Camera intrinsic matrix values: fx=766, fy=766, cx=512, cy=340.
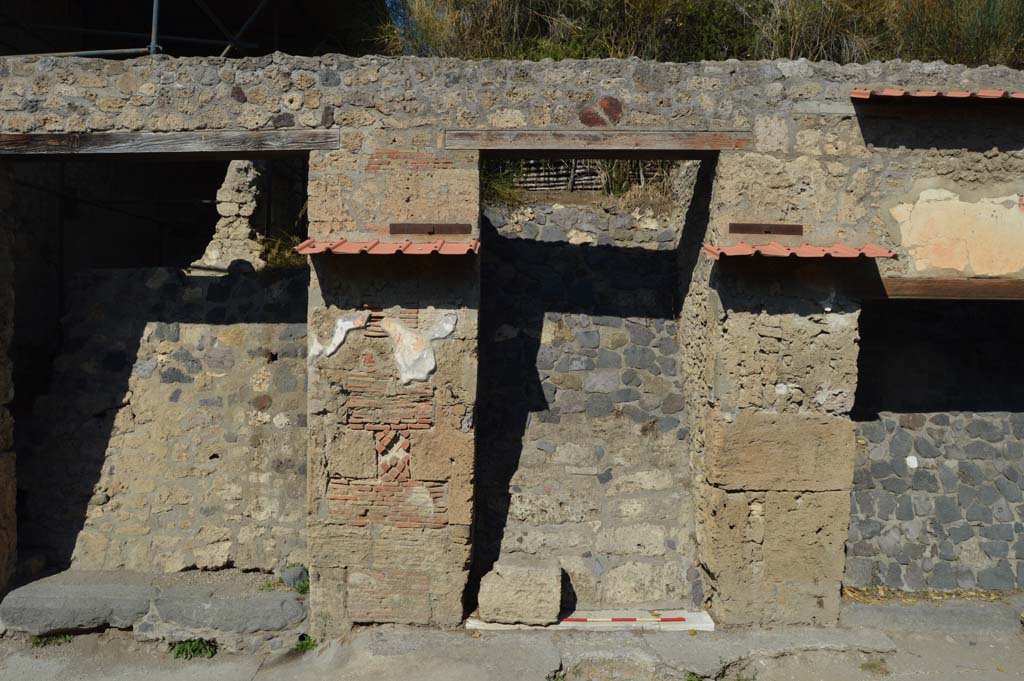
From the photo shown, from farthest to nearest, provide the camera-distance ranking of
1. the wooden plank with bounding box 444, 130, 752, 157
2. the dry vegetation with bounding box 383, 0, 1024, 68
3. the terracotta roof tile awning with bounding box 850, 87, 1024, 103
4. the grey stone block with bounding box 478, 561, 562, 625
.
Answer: the dry vegetation with bounding box 383, 0, 1024, 68
the grey stone block with bounding box 478, 561, 562, 625
the wooden plank with bounding box 444, 130, 752, 157
the terracotta roof tile awning with bounding box 850, 87, 1024, 103

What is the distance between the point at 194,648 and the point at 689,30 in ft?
27.7

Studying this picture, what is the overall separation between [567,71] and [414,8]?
18.6 feet

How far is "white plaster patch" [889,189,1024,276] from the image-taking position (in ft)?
16.2

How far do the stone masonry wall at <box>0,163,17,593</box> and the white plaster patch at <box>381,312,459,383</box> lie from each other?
109 inches

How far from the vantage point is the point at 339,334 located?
490 cm

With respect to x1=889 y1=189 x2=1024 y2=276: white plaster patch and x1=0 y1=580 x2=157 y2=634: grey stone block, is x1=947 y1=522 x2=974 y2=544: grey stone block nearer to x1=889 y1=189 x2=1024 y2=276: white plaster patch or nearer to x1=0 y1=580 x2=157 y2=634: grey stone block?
x1=889 y1=189 x2=1024 y2=276: white plaster patch

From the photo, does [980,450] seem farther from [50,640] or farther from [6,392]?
[6,392]

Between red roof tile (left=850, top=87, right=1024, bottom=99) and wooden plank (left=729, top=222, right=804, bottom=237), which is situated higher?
red roof tile (left=850, top=87, right=1024, bottom=99)

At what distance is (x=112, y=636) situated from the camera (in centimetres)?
513

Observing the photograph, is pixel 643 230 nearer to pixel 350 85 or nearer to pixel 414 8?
pixel 350 85

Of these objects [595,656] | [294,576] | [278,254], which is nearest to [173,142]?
[278,254]

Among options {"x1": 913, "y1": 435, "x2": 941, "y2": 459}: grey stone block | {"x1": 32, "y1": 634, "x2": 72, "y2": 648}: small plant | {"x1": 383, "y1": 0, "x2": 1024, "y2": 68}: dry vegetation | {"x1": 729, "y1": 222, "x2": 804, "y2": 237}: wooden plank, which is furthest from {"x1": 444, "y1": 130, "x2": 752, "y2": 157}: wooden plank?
{"x1": 383, "y1": 0, "x2": 1024, "y2": 68}: dry vegetation

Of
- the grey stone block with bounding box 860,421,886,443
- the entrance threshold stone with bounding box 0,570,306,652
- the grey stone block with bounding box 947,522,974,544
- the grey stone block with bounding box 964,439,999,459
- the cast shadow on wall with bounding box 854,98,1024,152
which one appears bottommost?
the entrance threshold stone with bounding box 0,570,306,652

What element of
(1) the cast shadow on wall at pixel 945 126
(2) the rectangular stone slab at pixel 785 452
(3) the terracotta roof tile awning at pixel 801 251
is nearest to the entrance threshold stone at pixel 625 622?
(2) the rectangular stone slab at pixel 785 452
